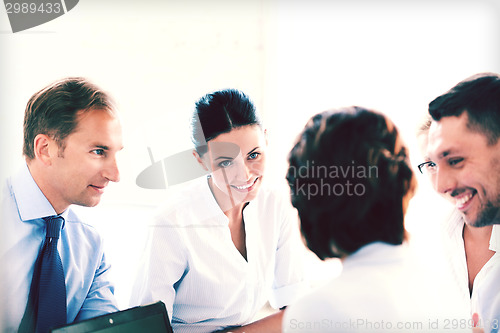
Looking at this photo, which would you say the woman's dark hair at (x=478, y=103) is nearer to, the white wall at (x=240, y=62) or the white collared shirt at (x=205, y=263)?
the white wall at (x=240, y=62)

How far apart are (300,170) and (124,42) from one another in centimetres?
83

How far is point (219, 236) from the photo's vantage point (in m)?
1.22

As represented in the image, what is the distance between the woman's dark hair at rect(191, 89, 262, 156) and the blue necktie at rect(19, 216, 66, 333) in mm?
434

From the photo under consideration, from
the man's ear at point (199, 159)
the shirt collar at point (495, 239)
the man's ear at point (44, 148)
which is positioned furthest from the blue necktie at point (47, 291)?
the shirt collar at point (495, 239)

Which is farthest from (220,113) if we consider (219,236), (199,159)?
(219,236)

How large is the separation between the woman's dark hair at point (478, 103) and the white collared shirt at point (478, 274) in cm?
25

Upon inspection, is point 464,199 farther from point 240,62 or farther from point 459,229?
point 240,62

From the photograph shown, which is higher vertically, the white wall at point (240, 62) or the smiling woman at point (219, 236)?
the white wall at point (240, 62)

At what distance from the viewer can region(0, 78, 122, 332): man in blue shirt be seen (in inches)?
41.6

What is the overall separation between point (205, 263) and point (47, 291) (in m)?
0.39

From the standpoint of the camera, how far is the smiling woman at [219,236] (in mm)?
1135

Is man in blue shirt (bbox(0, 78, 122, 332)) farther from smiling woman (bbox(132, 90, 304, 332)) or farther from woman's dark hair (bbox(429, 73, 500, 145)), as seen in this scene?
woman's dark hair (bbox(429, 73, 500, 145))

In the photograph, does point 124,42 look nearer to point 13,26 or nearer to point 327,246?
point 13,26

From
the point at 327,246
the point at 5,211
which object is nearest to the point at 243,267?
the point at 327,246
